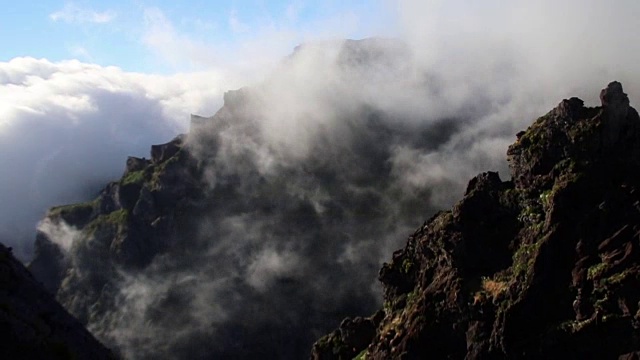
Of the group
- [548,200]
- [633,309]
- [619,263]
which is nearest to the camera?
[633,309]

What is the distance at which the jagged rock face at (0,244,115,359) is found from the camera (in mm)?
49056

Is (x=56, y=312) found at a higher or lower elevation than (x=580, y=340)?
lower

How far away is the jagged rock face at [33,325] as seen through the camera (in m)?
49.1

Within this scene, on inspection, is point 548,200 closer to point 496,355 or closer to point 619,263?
point 619,263

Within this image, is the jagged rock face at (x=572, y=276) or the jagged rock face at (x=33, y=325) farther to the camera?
the jagged rock face at (x=572, y=276)

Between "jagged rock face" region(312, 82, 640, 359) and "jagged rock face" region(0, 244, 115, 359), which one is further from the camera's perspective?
"jagged rock face" region(312, 82, 640, 359)

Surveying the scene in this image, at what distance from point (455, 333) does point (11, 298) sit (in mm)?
158123

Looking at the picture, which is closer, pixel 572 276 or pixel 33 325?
pixel 33 325

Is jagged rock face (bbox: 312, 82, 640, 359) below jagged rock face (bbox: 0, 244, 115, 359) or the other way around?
the other way around

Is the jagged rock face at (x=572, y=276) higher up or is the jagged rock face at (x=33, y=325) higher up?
the jagged rock face at (x=572, y=276)

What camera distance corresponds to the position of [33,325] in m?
52.0

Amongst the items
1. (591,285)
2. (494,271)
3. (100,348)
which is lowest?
(100,348)

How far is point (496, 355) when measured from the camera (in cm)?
18062

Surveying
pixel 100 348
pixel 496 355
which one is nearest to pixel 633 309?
pixel 496 355
